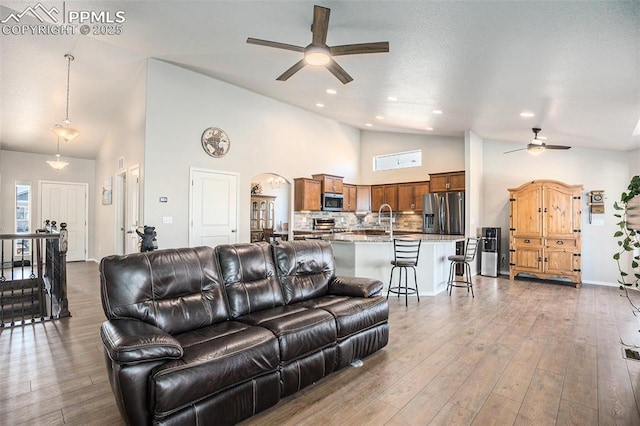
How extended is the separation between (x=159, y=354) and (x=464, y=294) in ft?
16.5

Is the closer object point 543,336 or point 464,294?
point 543,336

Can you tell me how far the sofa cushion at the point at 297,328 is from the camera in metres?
2.33

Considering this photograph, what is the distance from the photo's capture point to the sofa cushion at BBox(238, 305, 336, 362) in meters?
2.33

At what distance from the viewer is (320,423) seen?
6.83 feet

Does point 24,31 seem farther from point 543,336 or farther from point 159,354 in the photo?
point 543,336

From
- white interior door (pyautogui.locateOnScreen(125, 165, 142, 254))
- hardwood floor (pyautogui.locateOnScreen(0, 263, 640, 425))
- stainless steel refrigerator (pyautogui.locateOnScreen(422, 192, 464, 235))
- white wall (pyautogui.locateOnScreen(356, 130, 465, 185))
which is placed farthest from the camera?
white wall (pyautogui.locateOnScreen(356, 130, 465, 185))

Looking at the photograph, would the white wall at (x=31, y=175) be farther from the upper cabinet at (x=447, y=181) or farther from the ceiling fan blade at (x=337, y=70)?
the upper cabinet at (x=447, y=181)

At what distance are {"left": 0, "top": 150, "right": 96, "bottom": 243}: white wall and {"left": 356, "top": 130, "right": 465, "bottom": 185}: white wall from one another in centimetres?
797

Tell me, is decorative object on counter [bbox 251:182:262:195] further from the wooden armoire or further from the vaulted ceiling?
the wooden armoire

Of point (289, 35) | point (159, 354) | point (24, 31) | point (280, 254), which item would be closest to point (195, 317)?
point (159, 354)

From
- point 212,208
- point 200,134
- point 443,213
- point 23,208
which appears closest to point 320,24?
point 200,134

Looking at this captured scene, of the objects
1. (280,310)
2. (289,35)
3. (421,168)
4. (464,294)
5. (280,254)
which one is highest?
(289,35)

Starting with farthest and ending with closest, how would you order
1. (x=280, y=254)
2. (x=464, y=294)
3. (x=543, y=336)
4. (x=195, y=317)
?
(x=464, y=294)
(x=543, y=336)
(x=280, y=254)
(x=195, y=317)

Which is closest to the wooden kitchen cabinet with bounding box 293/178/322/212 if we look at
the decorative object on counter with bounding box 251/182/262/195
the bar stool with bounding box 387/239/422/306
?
the decorative object on counter with bounding box 251/182/262/195
